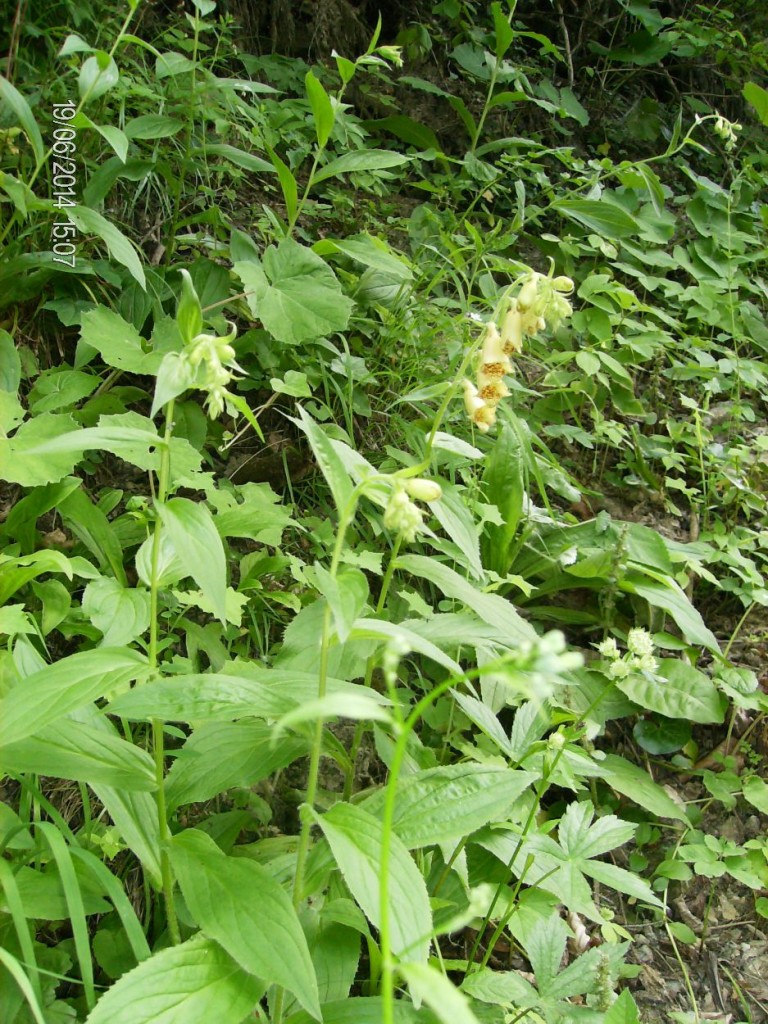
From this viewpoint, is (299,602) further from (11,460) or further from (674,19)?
(674,19)

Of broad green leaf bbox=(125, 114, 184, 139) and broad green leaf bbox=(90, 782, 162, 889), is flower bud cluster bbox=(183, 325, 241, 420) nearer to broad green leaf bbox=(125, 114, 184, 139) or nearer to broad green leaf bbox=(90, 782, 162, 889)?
broad green leaf bbox=(90, 782, 162, 889)

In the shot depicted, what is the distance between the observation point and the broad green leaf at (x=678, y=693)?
242 cm

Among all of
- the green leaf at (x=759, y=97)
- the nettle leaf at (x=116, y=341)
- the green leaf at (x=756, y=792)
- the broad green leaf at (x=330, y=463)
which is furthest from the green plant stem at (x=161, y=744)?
the green leaf at (x=759, y=97)

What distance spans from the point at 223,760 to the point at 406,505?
2.04 ft

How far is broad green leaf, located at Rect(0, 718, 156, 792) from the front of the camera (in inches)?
47.9

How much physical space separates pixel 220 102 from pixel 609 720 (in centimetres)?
245

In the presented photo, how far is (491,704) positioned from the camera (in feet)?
6.72

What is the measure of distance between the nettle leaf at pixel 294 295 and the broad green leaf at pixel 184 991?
157cm

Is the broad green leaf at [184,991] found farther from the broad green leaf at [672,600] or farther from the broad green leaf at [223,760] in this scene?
the broad green leaf at [672,600]

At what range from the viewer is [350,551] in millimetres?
2072

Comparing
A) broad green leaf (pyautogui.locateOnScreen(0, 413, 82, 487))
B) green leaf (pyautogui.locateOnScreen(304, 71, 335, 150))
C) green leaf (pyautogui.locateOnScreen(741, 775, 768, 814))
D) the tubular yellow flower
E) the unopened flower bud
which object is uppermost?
green leaf (pyautogui.locateOnScreen(304, 71, 335, 150))

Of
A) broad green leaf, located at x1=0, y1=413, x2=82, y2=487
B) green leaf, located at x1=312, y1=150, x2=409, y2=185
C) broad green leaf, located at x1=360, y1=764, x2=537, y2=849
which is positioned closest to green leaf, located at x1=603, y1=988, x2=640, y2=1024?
broad green leaf, located at x1=360, y1=764, x2=537, y2=849

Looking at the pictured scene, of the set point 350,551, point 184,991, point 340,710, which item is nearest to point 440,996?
point 340,710

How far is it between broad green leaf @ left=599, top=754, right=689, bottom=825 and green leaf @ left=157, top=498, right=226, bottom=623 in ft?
5.06
